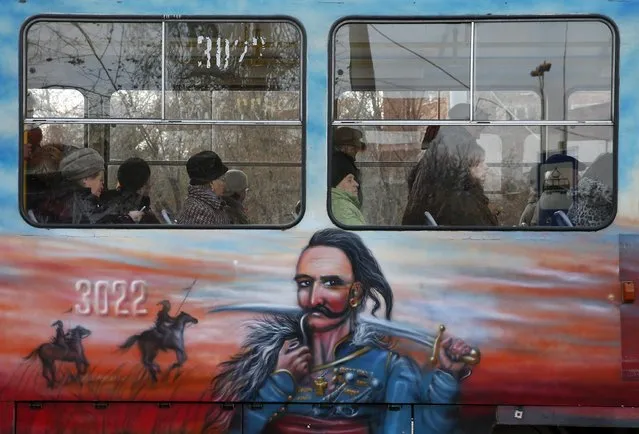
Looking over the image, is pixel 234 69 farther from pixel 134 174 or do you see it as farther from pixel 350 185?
pixel 350 185

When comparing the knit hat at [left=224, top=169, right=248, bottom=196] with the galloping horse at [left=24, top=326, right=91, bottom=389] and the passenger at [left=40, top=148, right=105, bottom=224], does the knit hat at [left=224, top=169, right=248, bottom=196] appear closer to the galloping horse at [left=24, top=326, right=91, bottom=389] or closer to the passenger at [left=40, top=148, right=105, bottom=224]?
the passenger at [left=40, top=148, right=105, bottom=224]

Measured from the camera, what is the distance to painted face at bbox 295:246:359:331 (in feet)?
16.4

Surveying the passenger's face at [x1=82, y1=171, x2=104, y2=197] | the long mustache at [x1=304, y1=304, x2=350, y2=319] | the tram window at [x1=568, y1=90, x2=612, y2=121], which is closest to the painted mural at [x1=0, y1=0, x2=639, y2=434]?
the long mustache at [x1=304, y1=304, x2=350, y2=319]

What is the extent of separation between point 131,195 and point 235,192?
63 cm

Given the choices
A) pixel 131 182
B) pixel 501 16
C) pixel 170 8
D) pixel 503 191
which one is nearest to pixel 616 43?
pixel 501 16

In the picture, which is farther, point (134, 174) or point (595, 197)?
point (134, 174)

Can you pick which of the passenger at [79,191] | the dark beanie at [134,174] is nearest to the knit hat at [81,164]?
the passenger at [79,191]

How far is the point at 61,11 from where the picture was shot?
5.11 meters

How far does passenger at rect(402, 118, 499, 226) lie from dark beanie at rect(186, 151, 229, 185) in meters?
1.15

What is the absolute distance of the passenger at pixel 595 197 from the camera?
4977 millimetres

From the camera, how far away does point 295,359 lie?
16.5 feet

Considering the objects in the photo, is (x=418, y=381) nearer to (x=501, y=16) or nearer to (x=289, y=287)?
(x=289, y=287)

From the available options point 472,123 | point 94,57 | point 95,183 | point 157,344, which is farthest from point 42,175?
point 472,123

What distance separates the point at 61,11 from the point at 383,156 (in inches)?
83.6
